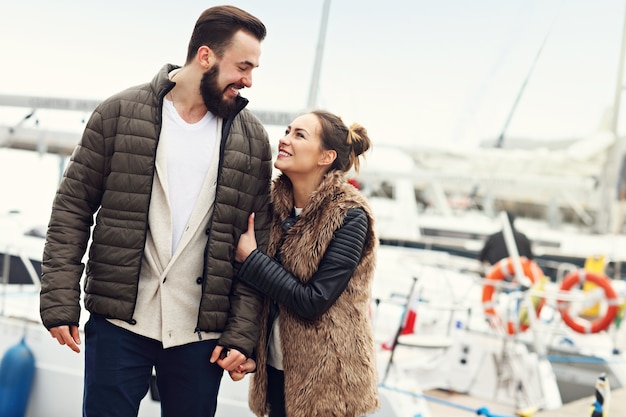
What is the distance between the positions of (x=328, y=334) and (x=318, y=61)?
14.8ft

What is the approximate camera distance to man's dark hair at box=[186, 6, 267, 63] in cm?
185

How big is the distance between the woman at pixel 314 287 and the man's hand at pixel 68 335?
475mm

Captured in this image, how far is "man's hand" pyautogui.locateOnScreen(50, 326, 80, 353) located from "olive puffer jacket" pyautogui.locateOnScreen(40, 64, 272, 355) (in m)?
0.02

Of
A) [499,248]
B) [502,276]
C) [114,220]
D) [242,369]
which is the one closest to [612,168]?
[499,248]

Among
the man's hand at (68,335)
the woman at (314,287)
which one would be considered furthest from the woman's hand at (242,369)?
the man's hand at (68,335)

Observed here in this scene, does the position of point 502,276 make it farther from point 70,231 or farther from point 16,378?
point 70,231

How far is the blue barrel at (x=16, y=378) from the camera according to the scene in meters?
3.73

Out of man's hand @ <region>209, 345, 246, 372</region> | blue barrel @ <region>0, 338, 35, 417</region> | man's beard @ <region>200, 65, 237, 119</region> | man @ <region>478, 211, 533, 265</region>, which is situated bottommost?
blue barrel @ <region>0, 338, 35, 417</region>

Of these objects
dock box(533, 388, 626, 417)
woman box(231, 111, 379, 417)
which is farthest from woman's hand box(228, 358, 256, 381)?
dock box(533, 388, 626, 417)

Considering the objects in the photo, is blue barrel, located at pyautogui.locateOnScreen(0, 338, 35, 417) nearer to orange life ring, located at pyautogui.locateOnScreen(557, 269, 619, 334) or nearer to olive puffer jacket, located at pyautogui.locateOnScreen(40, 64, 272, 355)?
olive puffer jacket, located at pyautogui.locateOnScreen(40, 64, 272, 355)

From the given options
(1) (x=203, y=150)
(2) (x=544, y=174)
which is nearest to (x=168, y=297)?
(1) (x=203, y=150)

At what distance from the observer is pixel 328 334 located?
6.31ft

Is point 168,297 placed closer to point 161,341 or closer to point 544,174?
point 161,341

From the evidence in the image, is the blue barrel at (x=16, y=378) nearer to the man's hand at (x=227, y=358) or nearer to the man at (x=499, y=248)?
the man's hand at (x=227, y=358)
